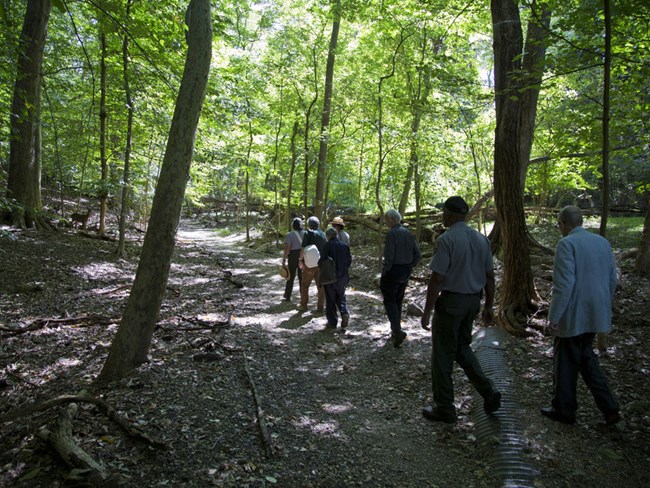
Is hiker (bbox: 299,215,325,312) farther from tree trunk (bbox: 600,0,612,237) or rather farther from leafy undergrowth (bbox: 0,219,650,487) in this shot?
tree trunk (bbox: 600,0,612,237)

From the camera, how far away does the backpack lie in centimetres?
841

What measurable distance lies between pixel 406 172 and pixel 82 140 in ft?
40.7

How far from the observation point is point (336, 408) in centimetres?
452

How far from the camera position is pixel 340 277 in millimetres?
7598

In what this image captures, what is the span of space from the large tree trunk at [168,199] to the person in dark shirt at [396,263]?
308 cm

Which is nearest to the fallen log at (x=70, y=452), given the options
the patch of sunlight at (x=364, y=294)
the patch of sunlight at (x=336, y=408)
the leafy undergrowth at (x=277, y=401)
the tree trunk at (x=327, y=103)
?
the leafy undergrowth at (x=277, y=401)

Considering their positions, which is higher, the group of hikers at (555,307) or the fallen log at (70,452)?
the group of hikers at (555,307)

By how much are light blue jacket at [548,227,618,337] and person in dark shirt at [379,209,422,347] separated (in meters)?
2.61

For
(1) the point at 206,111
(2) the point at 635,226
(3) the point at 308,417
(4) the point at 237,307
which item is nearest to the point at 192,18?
(1) the point at 206,111

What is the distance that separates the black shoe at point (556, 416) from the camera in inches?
154

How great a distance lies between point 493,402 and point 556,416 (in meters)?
0.62

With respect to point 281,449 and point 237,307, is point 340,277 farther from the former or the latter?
point 281,449

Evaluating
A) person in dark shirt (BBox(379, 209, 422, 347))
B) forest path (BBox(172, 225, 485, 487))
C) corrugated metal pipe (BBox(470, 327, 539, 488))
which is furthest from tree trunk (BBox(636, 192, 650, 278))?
person in dark shirt (BBox(379, 209, 422, 347))

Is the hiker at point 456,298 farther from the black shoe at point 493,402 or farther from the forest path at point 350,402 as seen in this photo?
the forest path at point 350,402
